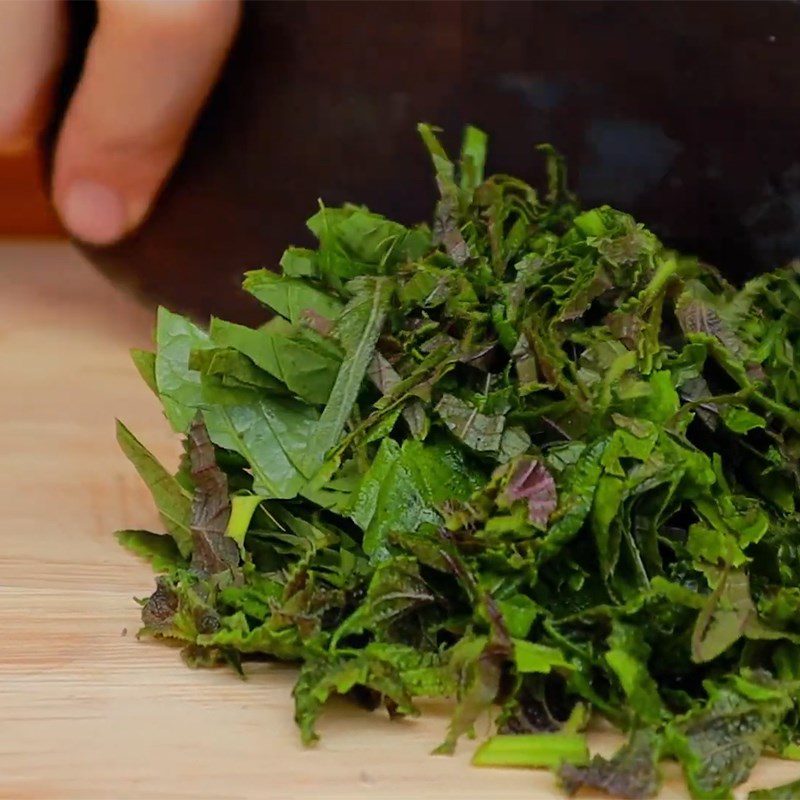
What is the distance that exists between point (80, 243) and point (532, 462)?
1049 mm

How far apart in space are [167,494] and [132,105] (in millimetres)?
678

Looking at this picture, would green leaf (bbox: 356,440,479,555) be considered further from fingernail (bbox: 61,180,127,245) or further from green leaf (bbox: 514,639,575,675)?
fingernail (bbox: 61,180,127,245)

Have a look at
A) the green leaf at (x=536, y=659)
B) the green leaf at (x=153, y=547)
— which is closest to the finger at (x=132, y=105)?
the green leaf at (x=153, y=547)

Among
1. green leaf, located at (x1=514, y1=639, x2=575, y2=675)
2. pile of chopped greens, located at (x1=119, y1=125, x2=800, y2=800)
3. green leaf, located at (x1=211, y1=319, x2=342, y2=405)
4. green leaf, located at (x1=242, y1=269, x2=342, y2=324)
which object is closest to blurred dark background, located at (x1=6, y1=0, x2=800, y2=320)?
pile of chopped greens, located at (x1=119, y1=125, x2=800, y2=800)

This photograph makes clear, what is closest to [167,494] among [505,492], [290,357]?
[290,357]

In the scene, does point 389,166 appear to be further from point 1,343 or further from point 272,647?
point 272,647

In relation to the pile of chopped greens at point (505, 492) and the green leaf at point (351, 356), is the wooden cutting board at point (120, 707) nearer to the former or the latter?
the pile of chopped greens at point (505, 492)

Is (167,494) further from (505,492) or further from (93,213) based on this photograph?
(93,213)

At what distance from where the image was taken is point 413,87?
1432 mm

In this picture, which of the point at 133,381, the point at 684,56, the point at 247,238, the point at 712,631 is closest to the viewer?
the point at 712,631

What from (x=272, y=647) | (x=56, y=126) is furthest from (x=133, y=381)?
(x=272, y=647)

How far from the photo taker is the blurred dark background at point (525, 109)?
1.33m

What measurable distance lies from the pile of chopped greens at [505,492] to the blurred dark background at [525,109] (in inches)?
11.2

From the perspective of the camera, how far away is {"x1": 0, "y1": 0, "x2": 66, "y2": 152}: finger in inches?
55.7
